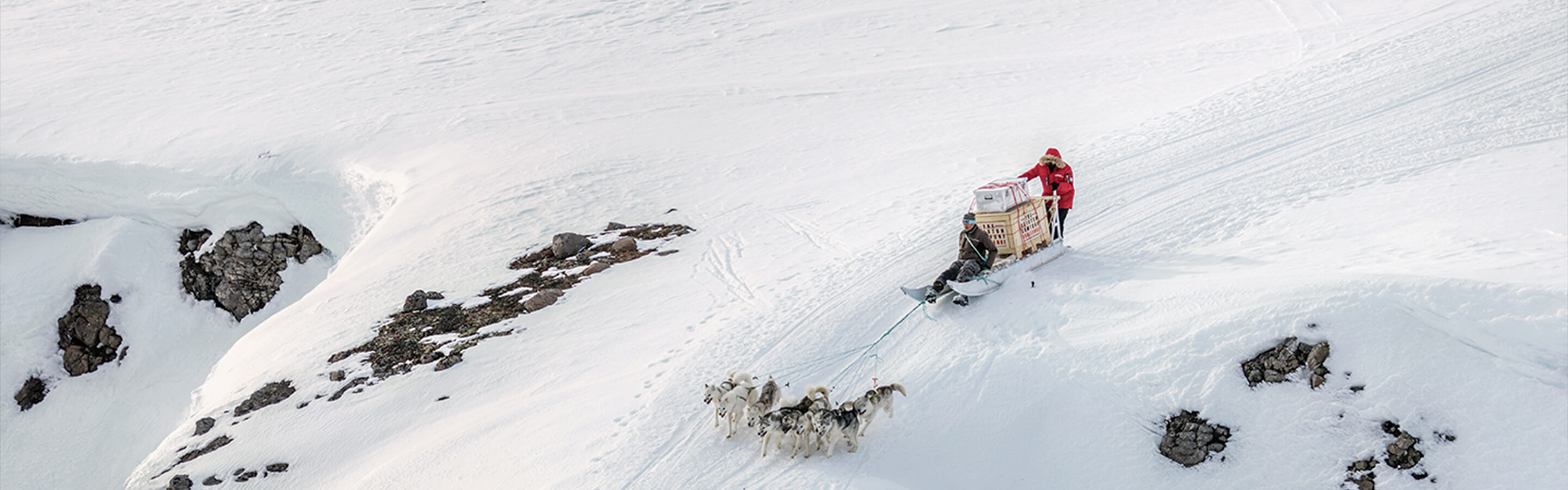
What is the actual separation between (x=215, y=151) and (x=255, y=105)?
13.8 feet

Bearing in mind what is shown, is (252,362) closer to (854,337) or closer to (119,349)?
(119,349)

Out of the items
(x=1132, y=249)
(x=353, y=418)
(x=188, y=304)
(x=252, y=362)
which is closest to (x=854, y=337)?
(x=1132, y=249)

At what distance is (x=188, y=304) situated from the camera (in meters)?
21.1

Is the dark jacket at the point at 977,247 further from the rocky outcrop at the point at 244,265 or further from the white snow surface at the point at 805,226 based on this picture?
the rocky outcrop at the point at 244,265

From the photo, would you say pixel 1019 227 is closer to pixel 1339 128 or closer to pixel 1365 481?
pixel 1365 481

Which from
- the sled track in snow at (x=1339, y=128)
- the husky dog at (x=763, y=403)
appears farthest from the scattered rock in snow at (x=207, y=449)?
the sled track in snow at (x=1339, y=128)

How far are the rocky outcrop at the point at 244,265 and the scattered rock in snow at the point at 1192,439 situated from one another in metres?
19.3

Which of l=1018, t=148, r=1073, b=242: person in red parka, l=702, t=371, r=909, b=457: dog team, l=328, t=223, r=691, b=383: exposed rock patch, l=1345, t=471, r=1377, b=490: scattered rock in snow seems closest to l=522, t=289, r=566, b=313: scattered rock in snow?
l=328, t=223, r=691, b=383: exposed rock patch

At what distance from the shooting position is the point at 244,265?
2131 centimetres

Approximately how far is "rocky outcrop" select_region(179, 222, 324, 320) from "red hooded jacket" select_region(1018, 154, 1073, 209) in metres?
16.9

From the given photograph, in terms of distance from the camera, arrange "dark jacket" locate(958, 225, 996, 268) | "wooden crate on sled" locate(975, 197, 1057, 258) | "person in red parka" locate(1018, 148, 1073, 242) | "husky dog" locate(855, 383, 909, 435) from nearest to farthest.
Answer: "husky dog" locate(855, 383, 909, 435), "dark jacket" locate(958, 225, 996, 268), "wooden crate on sled" locate(975, 197, 1057, 258), "person in red parka" locate(1018, 148, 1073, 242)

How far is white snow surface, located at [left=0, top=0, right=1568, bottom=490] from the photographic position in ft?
29.1

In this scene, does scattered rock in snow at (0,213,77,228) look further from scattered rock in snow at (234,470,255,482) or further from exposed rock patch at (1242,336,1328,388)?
exposed rock patch at (1242,336,1328,388)

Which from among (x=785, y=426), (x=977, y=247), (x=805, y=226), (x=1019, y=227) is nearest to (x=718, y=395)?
(x=785, y=426)
